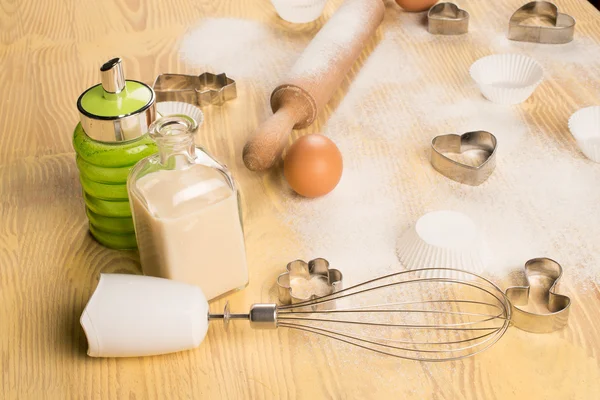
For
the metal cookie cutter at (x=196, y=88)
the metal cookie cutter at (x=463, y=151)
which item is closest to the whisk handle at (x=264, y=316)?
the metal cookie cutter at (x=463, y=151)

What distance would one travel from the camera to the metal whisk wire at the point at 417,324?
2.51ft

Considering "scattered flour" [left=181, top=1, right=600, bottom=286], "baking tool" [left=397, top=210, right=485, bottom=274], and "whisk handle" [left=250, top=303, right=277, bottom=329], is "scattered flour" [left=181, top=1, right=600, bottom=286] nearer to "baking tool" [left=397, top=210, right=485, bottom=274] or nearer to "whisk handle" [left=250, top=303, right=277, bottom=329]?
"baking tool" [left=397, top=210, right=485, bottom=274]

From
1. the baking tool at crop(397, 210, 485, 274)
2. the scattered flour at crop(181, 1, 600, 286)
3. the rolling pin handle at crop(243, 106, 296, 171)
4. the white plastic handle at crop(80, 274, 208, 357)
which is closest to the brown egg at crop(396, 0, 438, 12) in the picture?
the scattered flour at crop(181, 1, 600, 286)

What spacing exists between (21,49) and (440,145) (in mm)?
760

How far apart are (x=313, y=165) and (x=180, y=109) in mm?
287

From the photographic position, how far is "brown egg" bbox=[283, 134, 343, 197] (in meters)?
0.93

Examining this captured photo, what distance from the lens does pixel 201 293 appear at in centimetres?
76

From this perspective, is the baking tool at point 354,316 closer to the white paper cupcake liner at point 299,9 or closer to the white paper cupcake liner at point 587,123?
the white paper cupcake liner at point 587,123

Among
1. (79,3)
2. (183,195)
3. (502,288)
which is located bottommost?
(79,3)

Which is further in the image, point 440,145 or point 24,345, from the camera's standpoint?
point 440,145

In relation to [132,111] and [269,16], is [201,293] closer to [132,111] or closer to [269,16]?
[132,111]

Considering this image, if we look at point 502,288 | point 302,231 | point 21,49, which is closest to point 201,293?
point 302,231

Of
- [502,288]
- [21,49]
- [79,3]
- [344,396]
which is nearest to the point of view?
[344,396]

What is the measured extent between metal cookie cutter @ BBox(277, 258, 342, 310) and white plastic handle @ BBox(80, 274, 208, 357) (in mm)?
110
